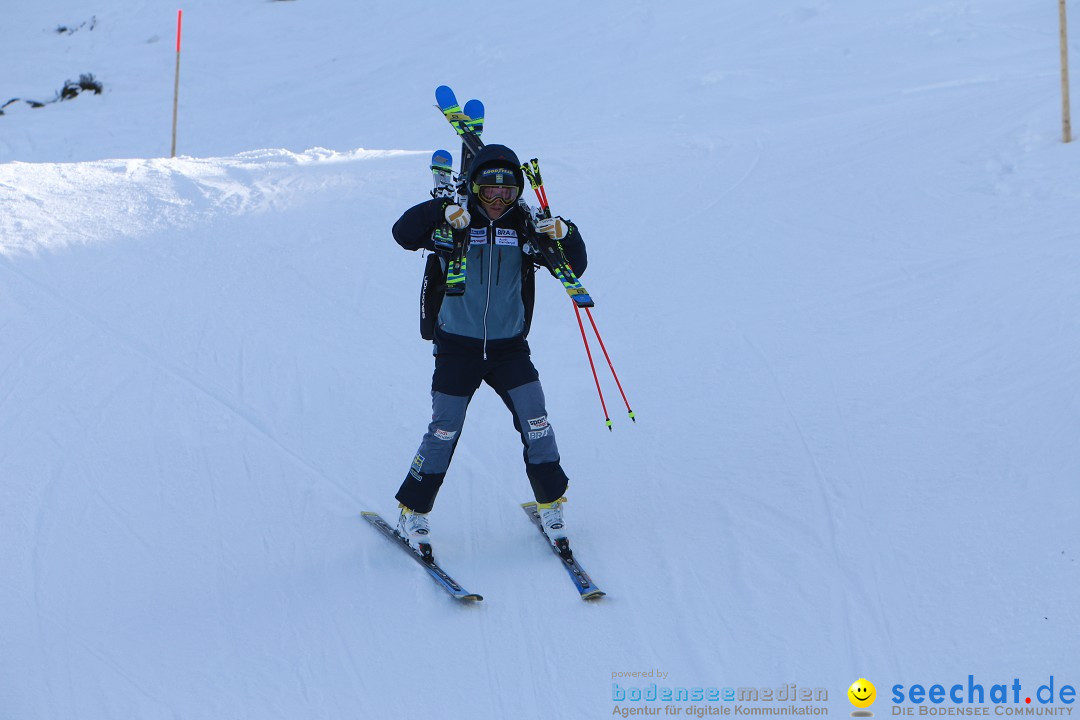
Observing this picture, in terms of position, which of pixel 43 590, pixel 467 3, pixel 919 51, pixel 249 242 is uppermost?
pixel 467 3

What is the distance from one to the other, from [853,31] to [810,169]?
6443 mm

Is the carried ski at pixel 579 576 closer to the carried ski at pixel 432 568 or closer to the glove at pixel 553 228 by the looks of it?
the carried ski at pixel 432 568

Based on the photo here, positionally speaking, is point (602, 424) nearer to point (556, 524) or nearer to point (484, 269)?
point (556, 524)

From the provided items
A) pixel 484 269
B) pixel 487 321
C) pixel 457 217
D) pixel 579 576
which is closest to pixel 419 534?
pixel 579 576

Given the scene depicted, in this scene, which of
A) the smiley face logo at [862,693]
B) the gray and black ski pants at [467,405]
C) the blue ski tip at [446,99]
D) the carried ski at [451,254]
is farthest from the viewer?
the blue ski tip at [446,99]

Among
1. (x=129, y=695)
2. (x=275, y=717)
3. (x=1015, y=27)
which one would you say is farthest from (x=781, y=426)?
(x=1015, y=27)

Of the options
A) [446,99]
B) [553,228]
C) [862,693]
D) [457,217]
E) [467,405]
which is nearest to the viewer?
[862,693]

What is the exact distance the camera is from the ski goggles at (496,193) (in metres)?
4.36

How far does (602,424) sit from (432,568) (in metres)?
1.91

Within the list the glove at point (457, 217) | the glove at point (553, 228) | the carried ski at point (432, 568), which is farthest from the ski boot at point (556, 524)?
the glove at point (457, 217)

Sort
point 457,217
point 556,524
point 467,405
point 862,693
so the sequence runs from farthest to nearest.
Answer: point 556,524 → point 467,405 → point 457,217 → point 862,693

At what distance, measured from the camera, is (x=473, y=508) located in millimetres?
5195

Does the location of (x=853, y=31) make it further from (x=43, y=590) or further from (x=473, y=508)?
(x=43, y=590)

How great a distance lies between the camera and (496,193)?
436cm
